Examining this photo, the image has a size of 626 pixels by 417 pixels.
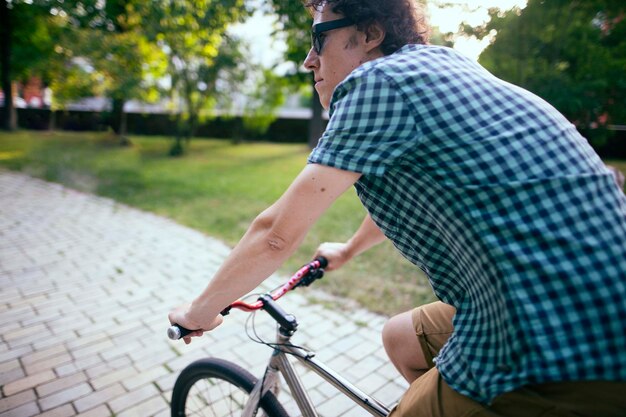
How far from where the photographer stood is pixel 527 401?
1.07 meters

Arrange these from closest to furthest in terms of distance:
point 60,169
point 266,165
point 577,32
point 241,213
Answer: point 577,32 → point 241,213 → point 60,169 → point 266,165

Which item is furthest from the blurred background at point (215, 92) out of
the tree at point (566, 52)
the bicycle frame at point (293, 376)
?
the bicycle frame at point (293, 376)

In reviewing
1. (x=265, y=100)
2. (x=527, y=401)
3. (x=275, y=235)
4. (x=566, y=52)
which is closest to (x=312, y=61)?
(x=275, y=235)

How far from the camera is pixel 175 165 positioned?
14.2 metres

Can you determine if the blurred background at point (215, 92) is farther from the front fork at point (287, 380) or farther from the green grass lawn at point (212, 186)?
the front fork at point (287, 380)

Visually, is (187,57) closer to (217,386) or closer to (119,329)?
(119,329)

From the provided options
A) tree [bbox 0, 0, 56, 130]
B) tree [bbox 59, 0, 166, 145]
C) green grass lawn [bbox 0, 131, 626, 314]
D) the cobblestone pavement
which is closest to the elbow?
the cobblestone pavement

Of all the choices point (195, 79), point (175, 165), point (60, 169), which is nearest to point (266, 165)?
point (175, 165)

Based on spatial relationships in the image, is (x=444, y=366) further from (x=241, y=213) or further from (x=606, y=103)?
(x=241, y=213)

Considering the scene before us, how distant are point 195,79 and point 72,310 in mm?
13308

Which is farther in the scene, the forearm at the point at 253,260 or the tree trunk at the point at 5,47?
A: the tree trunk at the point at 5,47

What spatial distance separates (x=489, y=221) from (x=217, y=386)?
5.84 feet

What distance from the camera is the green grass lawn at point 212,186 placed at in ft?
16.6

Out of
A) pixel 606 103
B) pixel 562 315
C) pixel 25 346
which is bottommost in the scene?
pixel 25 346
